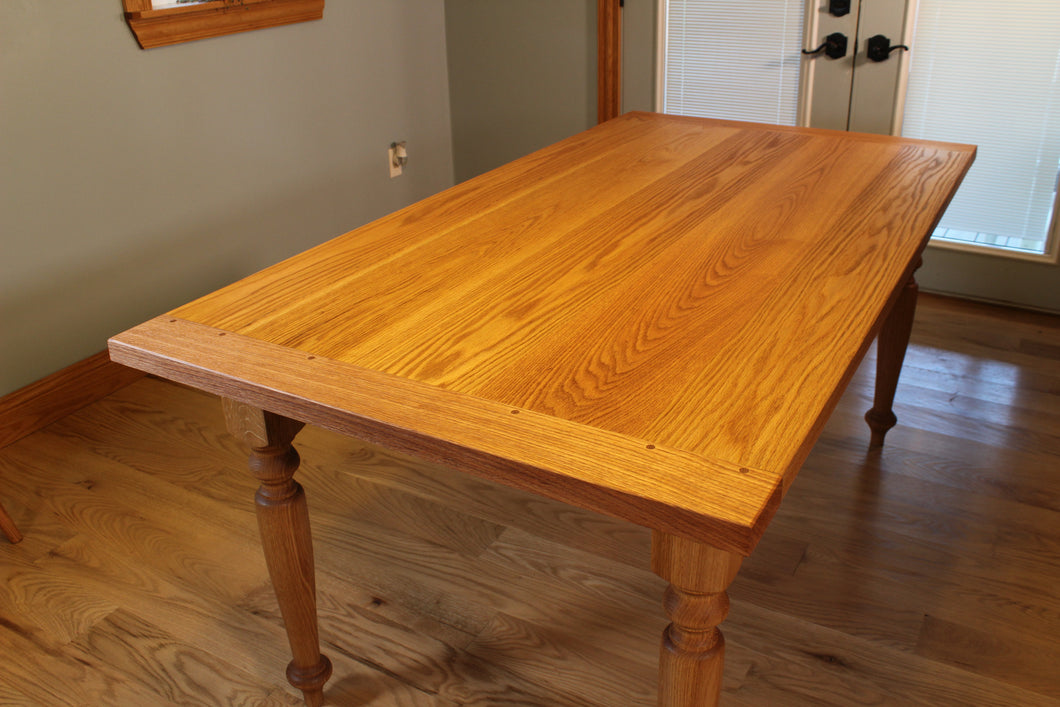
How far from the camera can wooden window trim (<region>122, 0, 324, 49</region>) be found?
2529 mm

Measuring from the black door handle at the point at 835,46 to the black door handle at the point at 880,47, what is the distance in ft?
0.27

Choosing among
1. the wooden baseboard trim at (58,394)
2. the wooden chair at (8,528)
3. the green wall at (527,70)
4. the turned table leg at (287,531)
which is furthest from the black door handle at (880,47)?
the wooden chair at (8,528)

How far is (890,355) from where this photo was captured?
2.26 meters

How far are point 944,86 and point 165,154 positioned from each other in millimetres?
2468

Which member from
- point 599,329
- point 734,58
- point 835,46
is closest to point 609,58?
point 734,58

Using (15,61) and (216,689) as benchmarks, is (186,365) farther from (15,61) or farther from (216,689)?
(15,61)

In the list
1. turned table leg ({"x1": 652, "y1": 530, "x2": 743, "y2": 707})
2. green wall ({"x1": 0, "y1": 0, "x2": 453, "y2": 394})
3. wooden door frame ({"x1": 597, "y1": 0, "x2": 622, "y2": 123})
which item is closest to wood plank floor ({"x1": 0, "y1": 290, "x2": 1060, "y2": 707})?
green wall ({"x1": 0, "y1": 0, "x2": 453, "y2": 394})

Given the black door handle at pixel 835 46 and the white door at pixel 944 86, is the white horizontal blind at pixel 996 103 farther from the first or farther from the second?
the black door handle at pixel 835 46

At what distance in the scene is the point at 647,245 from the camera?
63.4 inches

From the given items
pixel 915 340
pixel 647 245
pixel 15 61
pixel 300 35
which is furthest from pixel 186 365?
pixel 915 340

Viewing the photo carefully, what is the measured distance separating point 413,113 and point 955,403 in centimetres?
228

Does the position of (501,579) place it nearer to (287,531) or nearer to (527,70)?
(287,531)

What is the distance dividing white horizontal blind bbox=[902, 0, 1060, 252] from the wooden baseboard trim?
2687 mm

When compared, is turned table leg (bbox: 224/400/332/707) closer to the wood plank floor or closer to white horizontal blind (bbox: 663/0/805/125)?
the wood plank floor
